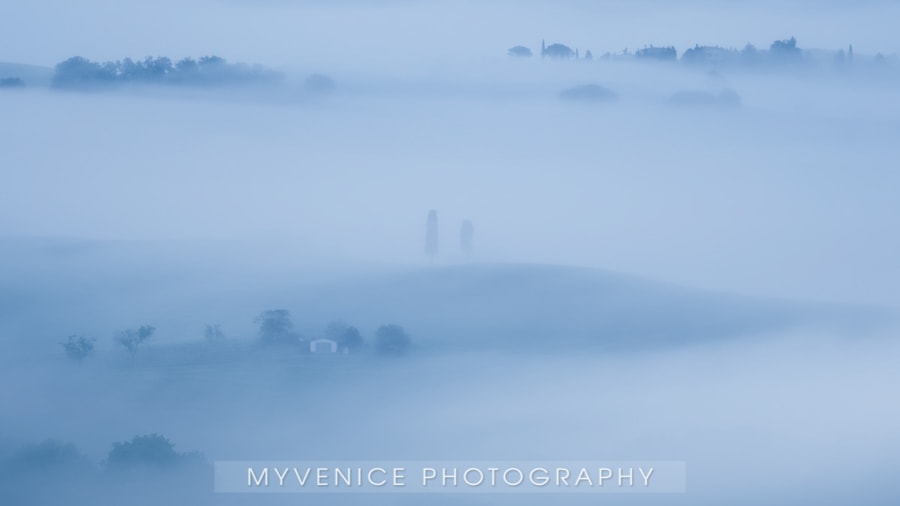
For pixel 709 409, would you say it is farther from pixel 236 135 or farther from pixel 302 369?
pixel 236 135

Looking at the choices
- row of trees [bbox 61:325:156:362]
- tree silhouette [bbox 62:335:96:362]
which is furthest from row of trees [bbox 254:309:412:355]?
tree silhouette [bbox 62:335:96:362]

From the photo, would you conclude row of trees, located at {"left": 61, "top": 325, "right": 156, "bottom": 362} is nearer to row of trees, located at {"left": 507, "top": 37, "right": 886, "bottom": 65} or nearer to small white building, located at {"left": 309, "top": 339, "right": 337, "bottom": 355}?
small white building, located at {"left": 309, "top": 339, "right": 337, "bottom": 355}

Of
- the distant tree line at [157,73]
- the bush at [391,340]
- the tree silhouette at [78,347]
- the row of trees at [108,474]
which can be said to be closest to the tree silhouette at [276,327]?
the bush at [391,340]

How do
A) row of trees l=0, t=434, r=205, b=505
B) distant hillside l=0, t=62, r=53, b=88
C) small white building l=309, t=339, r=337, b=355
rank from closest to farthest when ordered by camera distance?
row of trees l=0, t=434, r=205, b=505, small white building l=309, t=339, r=337, b=355, distant hillside l=0, t=62, r=53, b=88

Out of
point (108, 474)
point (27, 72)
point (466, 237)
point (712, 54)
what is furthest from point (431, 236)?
point (27, 72)

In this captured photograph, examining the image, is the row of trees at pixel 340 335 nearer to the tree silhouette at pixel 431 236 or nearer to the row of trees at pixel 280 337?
the row of trees at pixel 280 337

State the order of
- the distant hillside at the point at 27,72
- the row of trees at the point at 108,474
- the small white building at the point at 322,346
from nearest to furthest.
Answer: the row of trees at the point at 108,474
the small white building at the point at 322,346
the distant hillside at the point at 27,72

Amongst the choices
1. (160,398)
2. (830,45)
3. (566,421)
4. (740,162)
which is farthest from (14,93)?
(830,45)
